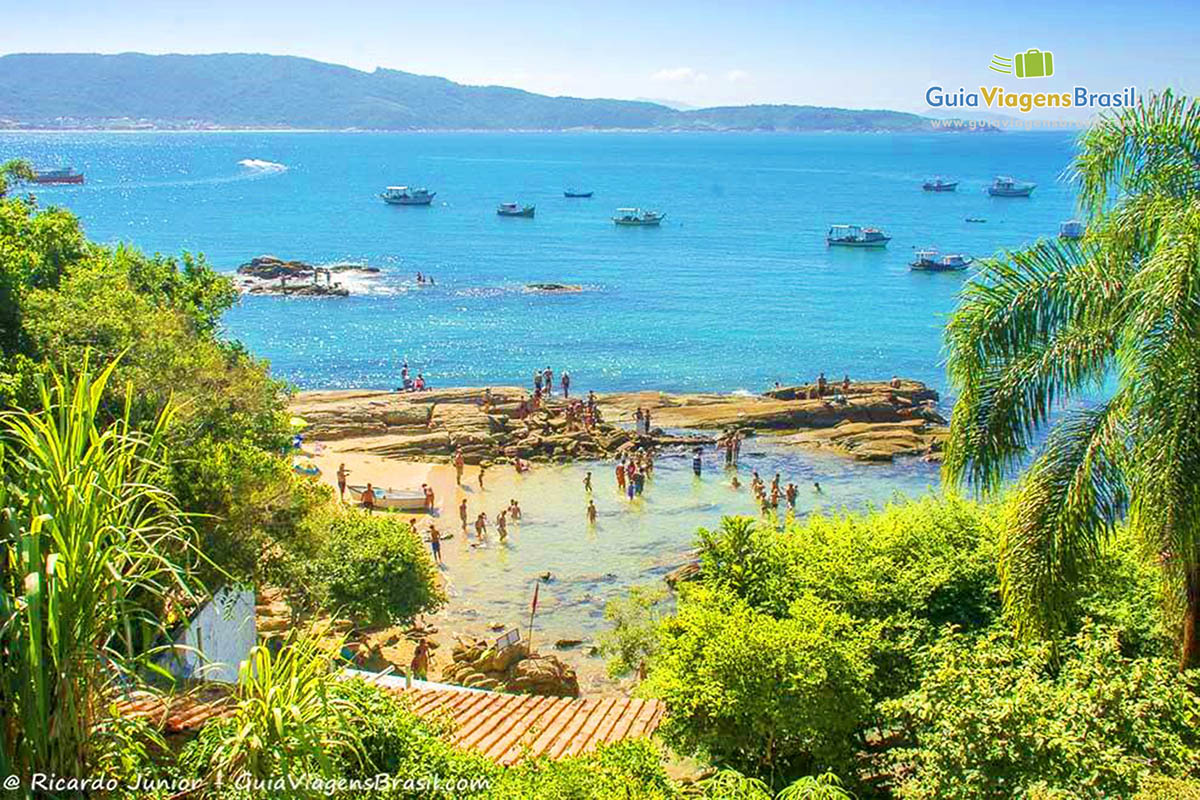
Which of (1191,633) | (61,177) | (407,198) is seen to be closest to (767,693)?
(1191,633)

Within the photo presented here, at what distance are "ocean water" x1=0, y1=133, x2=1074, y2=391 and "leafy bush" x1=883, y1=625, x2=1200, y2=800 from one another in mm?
15943

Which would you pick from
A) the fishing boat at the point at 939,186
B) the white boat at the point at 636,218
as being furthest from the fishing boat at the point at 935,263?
the fishing boat at the point at 939,186

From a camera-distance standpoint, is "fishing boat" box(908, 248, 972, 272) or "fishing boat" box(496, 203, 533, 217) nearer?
"fishing boat" box(908, 248, 972, 272)

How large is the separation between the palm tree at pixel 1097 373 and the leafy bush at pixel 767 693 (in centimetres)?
200

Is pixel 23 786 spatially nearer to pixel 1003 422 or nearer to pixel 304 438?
pixel 1003 422

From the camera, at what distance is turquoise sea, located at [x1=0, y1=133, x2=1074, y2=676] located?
→ 101ft

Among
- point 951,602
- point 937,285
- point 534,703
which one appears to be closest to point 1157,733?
point 951,602

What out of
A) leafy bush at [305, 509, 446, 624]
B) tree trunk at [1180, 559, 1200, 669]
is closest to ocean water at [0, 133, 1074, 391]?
leafy bush at [305, 509, 446, 624]

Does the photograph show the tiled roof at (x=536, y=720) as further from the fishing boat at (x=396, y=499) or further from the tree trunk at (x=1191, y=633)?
the fishing boat at (x=396, y=499)

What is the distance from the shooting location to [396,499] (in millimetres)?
31844

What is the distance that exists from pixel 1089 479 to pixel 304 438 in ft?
105

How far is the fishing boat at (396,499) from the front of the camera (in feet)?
104

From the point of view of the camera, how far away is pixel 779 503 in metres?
34.0

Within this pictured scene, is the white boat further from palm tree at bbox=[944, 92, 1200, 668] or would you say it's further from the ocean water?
palm tree at bbox=[944, 92, 1200, 668]
